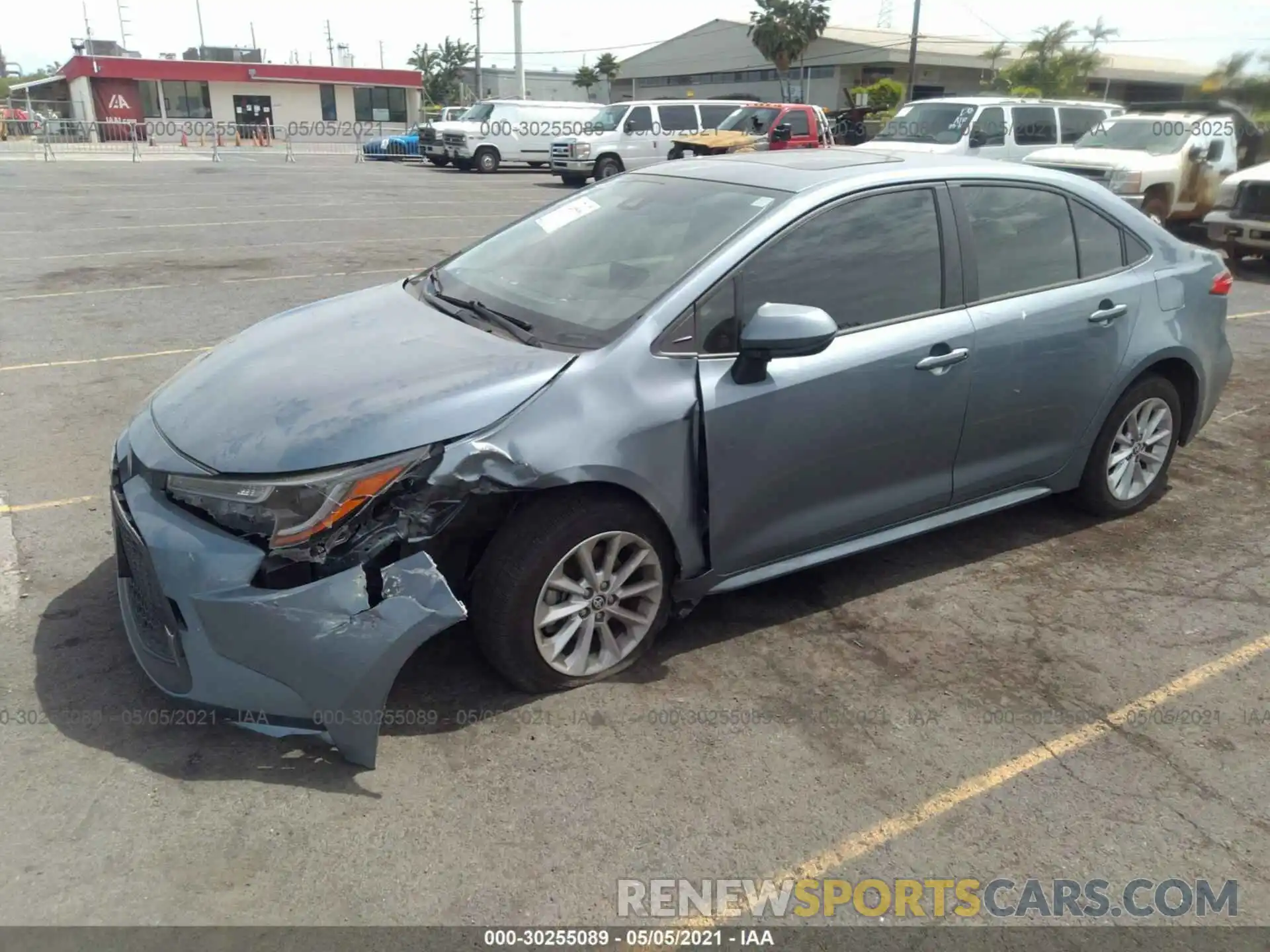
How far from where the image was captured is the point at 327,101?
5403 centimetres

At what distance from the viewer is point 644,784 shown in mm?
2947

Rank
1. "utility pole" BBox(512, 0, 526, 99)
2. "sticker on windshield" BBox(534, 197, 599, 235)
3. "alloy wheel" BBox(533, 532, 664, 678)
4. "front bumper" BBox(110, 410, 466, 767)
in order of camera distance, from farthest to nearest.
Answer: "utility pole" BBox(512, 0, 526, 99) → "sticker on windshield" BBox(534, 197, 599, 235) → "alloy wheel" BBox(533, 532, 664, 678) → "front bumper" BBox(110, 410, 466, 767)

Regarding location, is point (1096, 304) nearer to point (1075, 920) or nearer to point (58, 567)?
point (1075, 920)

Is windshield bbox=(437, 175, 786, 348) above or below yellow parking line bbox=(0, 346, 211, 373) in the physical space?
above

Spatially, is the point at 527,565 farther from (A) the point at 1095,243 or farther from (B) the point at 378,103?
(B) the point at 378,103

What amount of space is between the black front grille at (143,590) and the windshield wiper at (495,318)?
1.36 metres

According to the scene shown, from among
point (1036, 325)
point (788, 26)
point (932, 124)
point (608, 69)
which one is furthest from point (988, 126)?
point (608, 69)

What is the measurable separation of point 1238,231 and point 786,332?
11598 mm

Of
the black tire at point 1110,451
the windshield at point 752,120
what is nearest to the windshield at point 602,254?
the black tire at point 1110,451

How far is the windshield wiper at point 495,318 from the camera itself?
3428 millimetres

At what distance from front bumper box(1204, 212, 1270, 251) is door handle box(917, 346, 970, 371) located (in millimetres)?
10441

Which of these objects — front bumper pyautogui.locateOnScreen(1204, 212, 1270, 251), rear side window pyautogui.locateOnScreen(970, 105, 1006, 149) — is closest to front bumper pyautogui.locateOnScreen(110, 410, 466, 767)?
front bumper pyautogui.locateOnScreen(1204, 212, 1270, 251)

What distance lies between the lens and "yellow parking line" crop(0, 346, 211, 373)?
6883 millimetres

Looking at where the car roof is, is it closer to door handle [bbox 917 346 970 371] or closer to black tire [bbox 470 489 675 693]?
door handle [bbox 917 346 970 371]
